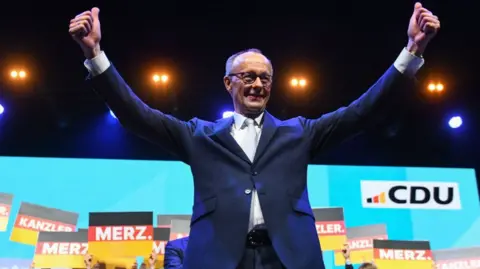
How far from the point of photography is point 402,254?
5000 millimetres

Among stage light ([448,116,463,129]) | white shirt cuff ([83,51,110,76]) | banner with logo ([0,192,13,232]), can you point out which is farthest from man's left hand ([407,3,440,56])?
stage light ([448,116,463,129])

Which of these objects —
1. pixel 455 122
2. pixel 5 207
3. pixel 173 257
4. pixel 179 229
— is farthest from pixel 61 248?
pixel 455 122

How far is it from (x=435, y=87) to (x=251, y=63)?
220 inches

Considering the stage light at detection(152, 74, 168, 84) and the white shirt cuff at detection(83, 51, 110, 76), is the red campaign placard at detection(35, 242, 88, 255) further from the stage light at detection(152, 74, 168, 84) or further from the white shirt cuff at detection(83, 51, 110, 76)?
the white shirt cuff at detection(83, 51, 110, 76)

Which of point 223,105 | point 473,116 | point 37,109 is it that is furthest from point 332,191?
point 37,109

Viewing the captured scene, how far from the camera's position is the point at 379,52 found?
616 cm

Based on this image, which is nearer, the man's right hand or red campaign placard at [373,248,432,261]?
the man's right hand

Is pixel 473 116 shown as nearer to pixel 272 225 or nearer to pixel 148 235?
pixel 148 235

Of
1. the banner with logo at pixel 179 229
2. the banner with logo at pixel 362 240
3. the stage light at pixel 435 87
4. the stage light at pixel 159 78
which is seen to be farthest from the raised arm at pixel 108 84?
the stage light at pixel 435 87

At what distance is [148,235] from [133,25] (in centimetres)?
240

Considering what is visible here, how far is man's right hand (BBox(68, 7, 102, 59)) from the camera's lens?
144cm

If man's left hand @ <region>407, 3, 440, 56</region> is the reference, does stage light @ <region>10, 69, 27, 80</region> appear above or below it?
above

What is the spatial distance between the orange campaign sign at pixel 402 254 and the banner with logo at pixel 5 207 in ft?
11.0

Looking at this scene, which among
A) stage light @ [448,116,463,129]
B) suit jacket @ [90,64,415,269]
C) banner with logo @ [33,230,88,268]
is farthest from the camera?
stage light @ [448,116,463,129]
